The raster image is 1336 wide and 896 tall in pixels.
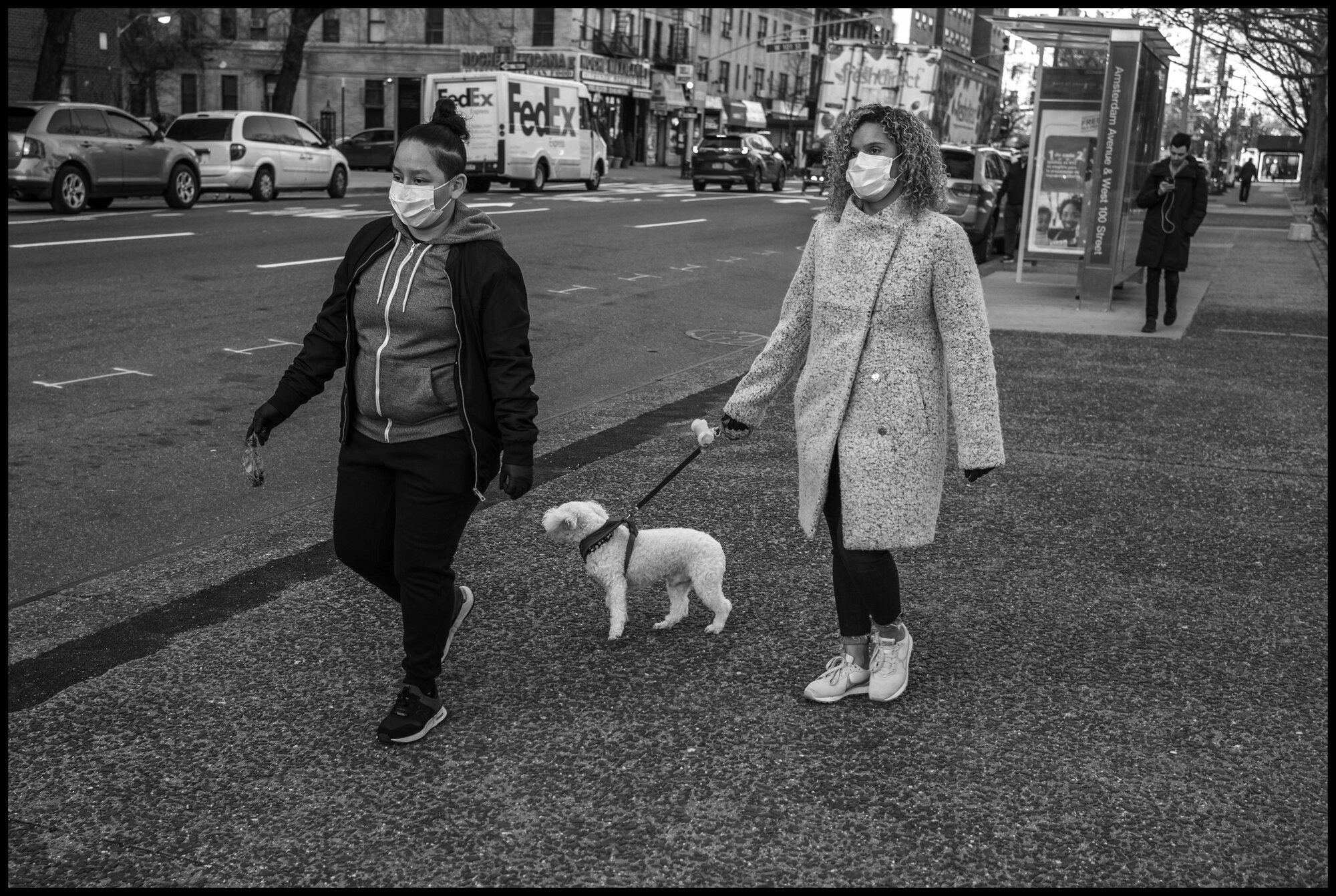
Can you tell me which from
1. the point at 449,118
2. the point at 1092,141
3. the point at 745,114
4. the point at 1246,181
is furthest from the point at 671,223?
the point at 745,114

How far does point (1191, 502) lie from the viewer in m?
6.31

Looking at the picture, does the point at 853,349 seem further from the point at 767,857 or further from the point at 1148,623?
the point at 1148,623

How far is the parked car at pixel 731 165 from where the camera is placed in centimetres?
4006

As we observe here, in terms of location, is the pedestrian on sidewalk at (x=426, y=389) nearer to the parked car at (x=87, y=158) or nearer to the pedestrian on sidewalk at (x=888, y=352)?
the pedestrian on sidewalk at (x=888, y=352)

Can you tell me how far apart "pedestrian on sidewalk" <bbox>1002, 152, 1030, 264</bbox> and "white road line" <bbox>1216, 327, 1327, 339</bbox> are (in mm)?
7340

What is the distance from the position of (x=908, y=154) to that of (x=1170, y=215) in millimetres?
9408

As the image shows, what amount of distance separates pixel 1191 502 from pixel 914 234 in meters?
3.29

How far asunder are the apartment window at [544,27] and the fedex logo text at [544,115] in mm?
26022

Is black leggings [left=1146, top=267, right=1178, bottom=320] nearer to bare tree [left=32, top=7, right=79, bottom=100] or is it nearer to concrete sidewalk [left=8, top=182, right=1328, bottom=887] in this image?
concrete sidewalk [left=8, top=182, right=1328, bottom=887]

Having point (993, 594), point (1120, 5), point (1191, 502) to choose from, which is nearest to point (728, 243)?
point (1120, 5)

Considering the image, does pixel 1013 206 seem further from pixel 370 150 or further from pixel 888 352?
pixel 370 150

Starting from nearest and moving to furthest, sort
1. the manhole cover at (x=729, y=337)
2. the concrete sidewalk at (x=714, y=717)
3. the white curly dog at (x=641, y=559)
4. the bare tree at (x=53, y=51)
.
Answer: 1. the concrete sidewalk at (x=714, y=717)
2. the white curly dog at (x=641, y=559)
3. the manhole cover at (x=729, y=337)
4. the bare tree at (x=53, y=51)

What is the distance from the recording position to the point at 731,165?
131 feet

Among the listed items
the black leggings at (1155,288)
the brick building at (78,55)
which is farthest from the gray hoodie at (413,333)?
the brick building at (78,55)
